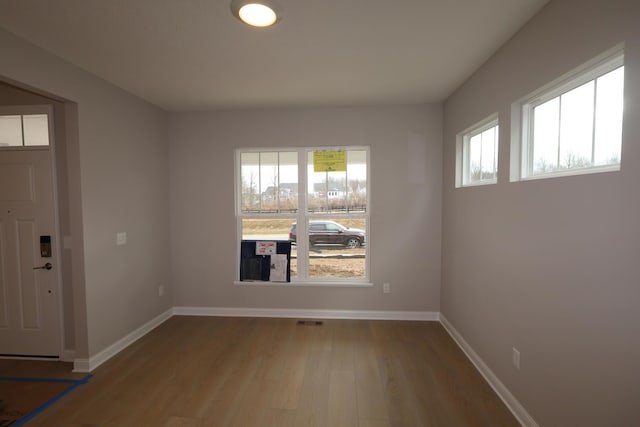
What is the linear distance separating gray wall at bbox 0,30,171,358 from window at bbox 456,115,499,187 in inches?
137

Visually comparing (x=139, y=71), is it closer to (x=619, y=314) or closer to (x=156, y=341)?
(x=156, y=341)

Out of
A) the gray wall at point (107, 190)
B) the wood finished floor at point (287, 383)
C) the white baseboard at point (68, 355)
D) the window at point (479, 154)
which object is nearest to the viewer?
the wood finished floor at point (287, 383)

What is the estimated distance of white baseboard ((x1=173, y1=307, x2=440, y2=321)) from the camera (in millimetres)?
3686

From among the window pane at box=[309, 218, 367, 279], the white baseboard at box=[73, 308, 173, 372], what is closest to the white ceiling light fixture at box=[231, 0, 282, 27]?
the window pane at box=[309, 218, 367, 279]

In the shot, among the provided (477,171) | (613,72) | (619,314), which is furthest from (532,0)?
(619,314)

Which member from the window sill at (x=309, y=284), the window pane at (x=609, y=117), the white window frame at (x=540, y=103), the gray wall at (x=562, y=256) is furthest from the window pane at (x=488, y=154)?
the window sill at (x=309, y=284)

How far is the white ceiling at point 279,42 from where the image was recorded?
176 centimetres

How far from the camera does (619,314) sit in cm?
129

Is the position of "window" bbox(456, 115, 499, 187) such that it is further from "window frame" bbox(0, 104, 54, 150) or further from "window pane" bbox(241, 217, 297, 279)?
"window frame" bbox(0, 104, 54, 150)

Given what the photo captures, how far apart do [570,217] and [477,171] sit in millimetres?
1394

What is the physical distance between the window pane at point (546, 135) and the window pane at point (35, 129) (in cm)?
392

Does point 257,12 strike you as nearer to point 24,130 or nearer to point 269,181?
point 269,181

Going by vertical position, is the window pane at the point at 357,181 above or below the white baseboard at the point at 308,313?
above

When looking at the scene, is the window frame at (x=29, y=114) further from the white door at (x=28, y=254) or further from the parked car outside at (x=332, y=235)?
the parked car outside at (x=332, y=235)
